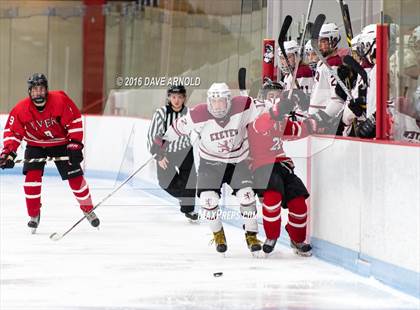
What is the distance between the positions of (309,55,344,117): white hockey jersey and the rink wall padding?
0.22 m

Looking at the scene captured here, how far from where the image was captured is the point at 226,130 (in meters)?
5.94

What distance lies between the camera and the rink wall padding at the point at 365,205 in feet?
15.3

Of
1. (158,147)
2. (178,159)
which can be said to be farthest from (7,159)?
(178,159)

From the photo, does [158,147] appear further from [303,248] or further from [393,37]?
[393,37]

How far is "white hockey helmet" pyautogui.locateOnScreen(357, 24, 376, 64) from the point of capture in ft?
18.6

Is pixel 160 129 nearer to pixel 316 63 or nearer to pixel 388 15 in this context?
pixel 316 63

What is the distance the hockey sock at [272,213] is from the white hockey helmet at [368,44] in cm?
84

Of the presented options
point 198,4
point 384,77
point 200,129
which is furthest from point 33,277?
point 198,4

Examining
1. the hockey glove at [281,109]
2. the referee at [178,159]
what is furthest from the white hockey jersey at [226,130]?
the referee at [178,159]

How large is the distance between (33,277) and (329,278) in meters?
1.35

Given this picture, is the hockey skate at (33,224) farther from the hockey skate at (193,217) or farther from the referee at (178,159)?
the hockey skate at (193,217)

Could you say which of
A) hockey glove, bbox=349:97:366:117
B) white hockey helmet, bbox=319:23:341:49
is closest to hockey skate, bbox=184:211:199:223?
white hockey helmet, bbox=319:23:341:49

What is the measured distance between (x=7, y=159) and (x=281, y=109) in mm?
2040

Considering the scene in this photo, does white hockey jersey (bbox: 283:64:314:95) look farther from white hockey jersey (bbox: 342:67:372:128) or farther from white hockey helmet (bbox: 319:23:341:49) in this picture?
white hockey jersey (bbox: 342:67:372:128)
